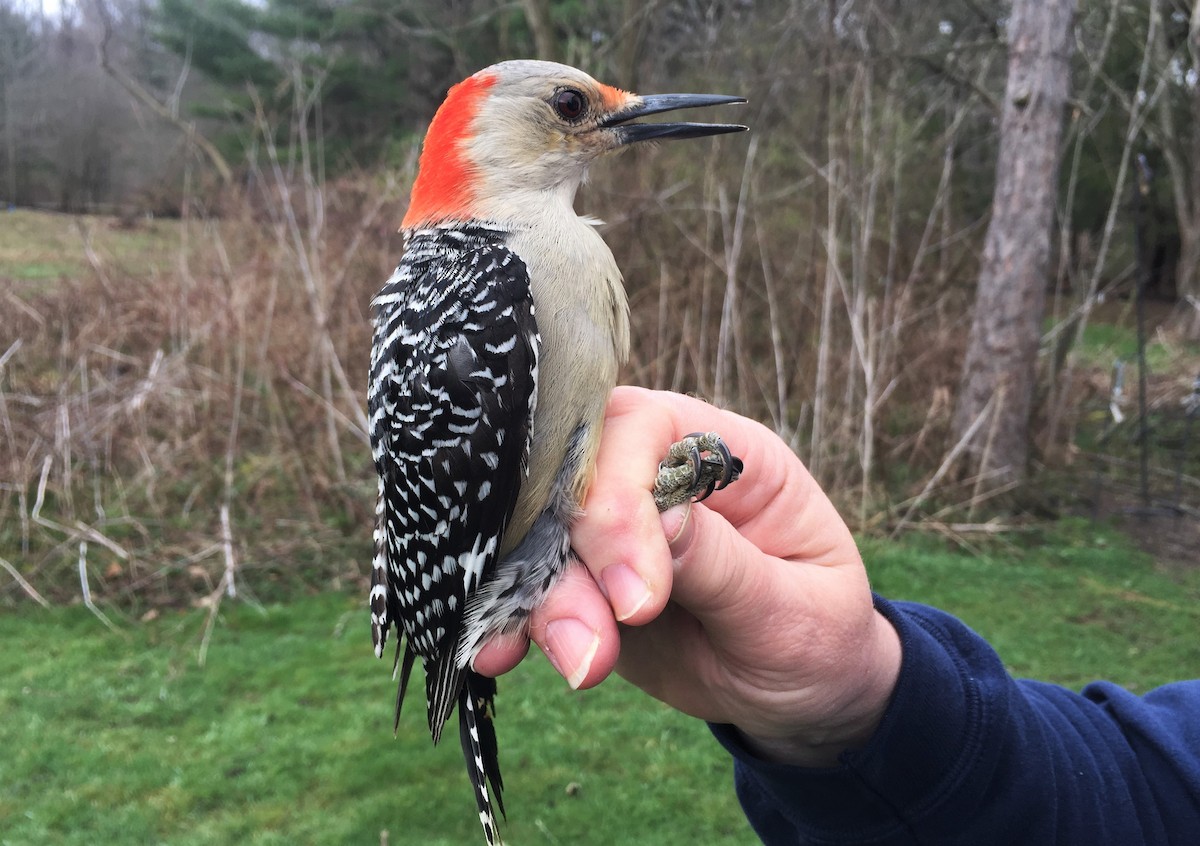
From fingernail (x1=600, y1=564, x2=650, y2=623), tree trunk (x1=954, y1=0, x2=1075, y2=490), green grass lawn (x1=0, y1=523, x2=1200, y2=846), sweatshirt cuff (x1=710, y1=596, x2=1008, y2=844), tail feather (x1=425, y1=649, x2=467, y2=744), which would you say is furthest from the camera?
tree trunk (x1=954, y1=0, x2=1075, y2=490)

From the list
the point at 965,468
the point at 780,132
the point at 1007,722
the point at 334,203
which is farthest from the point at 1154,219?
the point at 1007,722

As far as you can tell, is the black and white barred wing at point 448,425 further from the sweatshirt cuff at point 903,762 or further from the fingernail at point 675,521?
the sweatshirt cuff at point 903,762

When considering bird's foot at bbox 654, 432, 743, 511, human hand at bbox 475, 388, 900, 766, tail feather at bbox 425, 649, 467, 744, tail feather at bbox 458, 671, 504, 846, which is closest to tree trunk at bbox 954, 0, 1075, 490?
human hand at bbox 475, 388, 900, 766

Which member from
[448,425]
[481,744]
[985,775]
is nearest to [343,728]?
[481,744]

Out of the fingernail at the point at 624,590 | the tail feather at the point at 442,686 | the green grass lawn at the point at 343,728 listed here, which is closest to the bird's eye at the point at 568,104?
the fingernail at the point at 624,590

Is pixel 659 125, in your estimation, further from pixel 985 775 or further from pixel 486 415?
pixel 985 775

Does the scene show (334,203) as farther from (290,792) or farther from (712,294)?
(290,792)

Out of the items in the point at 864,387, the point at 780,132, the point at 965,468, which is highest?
the point at 780,132

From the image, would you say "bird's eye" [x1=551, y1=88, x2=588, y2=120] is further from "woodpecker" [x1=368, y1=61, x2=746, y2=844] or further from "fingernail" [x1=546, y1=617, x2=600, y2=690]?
"fingernail" [x1=546, y1=617, x2=600, y2=690]
